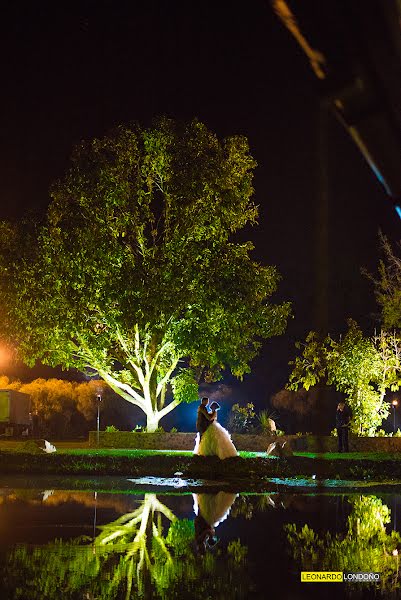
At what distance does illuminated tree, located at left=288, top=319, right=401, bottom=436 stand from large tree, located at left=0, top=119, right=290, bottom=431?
10.7 ft

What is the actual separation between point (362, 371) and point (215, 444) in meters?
11.3

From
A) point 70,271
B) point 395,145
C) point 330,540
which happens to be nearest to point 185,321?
point 70,271

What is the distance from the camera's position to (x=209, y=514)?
37.6ft

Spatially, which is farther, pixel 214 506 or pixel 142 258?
pixel 142 258

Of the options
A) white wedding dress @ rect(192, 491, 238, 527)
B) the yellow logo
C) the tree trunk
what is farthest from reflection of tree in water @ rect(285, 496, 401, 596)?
the tree trunk

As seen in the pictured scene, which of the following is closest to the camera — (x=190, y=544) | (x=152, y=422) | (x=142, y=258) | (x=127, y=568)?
(x=127, y=568)

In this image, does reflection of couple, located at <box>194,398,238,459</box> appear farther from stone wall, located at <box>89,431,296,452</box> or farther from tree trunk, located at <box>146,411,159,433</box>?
tree trunk, located at <box>146,411,159,433</box>

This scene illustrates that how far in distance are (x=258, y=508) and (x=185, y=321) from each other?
16.9m

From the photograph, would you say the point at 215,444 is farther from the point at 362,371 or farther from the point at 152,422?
the point at 362,371

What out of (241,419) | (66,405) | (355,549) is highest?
(66,405)

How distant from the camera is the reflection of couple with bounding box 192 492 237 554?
28.9 feet

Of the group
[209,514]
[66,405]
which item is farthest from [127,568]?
[66,405]

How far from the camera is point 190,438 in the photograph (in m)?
30.3

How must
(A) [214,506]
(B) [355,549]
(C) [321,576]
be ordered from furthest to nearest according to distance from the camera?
(A) [214,506], (B) [355,549], (C) [321,576]
